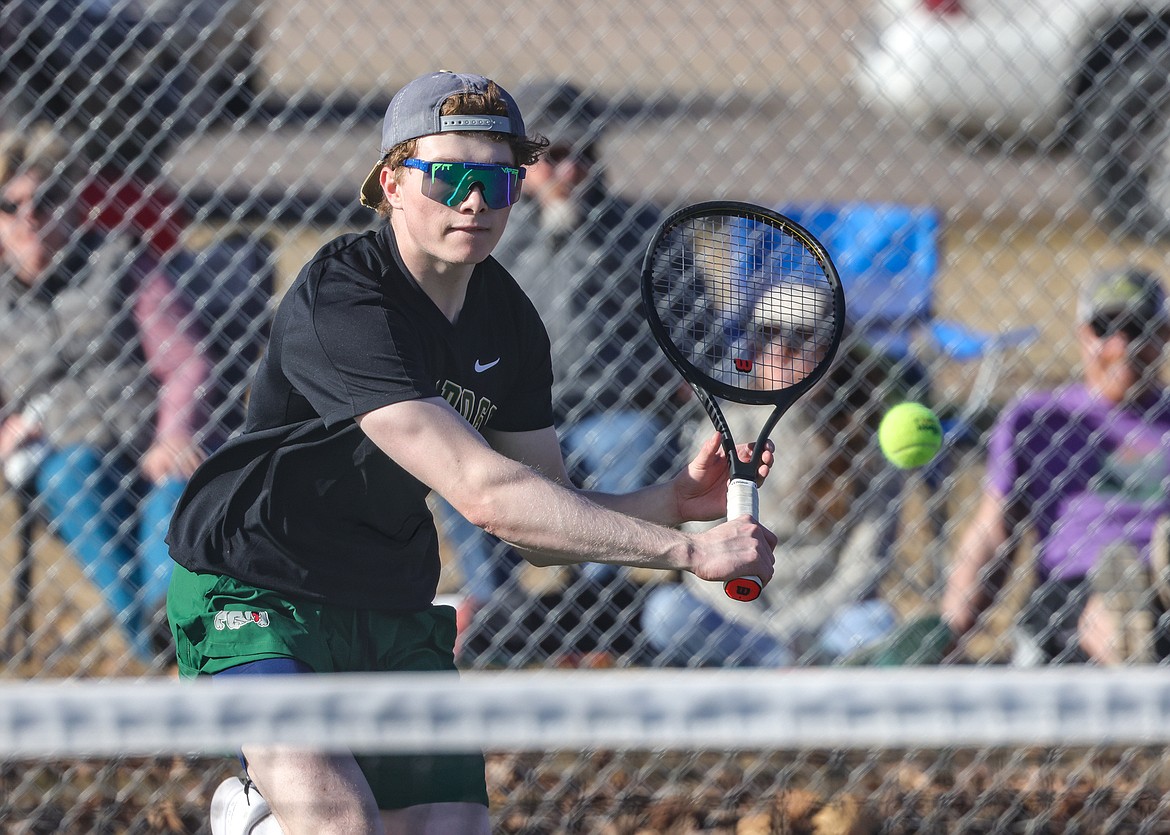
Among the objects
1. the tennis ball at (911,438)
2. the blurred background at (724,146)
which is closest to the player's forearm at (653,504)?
the tennis ball at (911,438)

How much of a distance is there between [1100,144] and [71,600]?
13.1ft

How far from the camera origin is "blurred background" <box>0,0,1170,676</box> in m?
4.13

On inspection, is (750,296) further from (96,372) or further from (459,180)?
(96,372)

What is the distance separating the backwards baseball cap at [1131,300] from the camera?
13.5 ft

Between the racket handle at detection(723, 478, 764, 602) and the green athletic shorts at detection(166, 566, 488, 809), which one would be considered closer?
the racket handle at detection(723, 478, 764, 602)

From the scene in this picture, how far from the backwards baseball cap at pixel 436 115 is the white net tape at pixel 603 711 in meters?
0.97

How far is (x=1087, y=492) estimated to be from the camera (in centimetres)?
412

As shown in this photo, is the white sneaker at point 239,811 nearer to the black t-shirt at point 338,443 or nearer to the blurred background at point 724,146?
the black t-shirt at point 338,443

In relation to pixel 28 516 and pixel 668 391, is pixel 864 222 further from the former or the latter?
pixel 28 516

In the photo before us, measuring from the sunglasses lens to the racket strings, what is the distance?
520 mm

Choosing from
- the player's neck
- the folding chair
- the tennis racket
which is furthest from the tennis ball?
the player's neck

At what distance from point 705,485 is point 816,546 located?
1699 mm

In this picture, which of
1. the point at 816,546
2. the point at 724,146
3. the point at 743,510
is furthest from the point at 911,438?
the point at 724,146

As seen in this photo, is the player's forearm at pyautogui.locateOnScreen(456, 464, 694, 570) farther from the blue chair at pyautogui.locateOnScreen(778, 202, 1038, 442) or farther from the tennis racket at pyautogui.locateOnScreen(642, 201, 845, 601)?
the blue chair at pyautogui.locateOnScreen(778, 202, 1038, 442)
